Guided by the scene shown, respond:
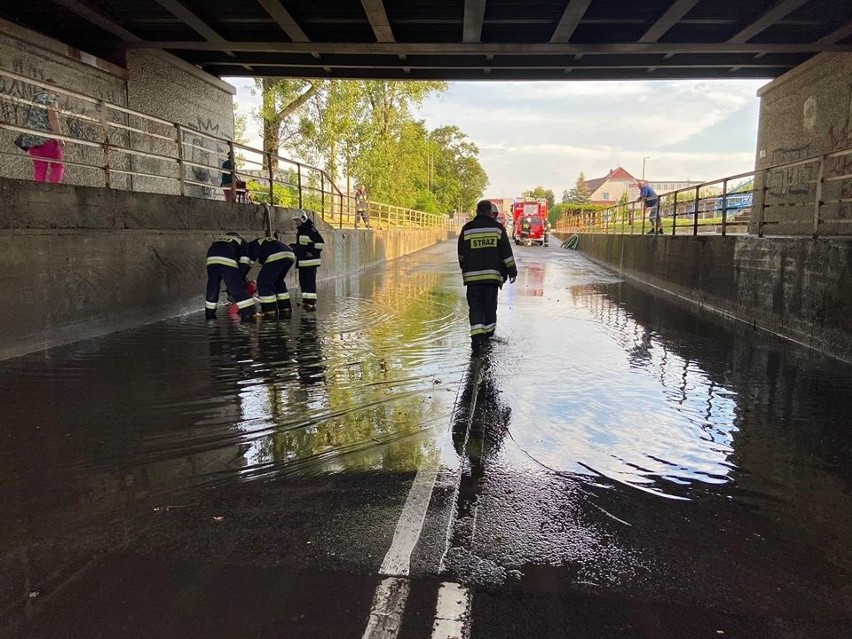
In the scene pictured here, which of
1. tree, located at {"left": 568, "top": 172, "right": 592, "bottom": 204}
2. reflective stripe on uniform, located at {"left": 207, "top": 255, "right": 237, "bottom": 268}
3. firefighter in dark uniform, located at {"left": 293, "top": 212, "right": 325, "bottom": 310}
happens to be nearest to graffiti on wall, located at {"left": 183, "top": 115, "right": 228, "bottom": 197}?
firefighter in dark uniform, located at {"left": 293, "top": 212, "right": 325, "bottom": 310}

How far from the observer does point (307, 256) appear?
33.7 ft

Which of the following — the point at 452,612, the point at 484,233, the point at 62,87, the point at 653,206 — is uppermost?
the point at 62,87

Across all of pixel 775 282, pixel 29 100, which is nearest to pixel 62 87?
pixel 29 100

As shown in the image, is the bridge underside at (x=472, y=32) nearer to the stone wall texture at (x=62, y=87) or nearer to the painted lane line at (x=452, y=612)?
the stone wall texture at (x=62, y=87)

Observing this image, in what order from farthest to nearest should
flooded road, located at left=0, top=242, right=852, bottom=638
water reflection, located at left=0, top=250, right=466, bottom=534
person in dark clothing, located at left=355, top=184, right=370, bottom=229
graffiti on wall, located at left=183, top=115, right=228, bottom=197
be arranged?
1. person in dark clothing, located at left=355, top=184, right=370, bottom=229
2. graffiti on wall, located at left=183, top=115, right=228, bottom=197
3. water reflection, located at left=0, top=250, right=466, bottom=534
4. flooded road, located at left=0, top=242, right=852, bottom=638

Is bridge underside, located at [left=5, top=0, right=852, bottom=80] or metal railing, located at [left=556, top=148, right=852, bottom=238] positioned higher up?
bridge underside, located at [left=5, top=0, right=852, bottom=80]

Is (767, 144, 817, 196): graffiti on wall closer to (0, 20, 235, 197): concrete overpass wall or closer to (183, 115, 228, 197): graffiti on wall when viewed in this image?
(0, 20, 235, 197): concrete overpass wall

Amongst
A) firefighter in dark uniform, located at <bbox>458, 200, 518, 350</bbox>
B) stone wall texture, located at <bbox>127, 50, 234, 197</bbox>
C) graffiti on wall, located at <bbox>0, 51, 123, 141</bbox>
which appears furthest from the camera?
stone wall texture, located at <bbox>127, 50, 234, 197</bbox>

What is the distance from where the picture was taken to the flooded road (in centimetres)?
231

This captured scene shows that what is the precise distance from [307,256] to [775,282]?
743 cm

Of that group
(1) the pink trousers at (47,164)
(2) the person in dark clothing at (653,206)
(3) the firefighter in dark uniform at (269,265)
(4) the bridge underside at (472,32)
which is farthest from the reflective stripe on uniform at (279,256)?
(2) the person in dark clothing at (653,206)

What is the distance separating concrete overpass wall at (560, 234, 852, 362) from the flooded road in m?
0.74

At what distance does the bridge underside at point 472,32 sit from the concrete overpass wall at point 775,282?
3.71 m

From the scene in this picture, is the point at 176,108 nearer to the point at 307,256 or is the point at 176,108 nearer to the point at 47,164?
the point at 47,164
